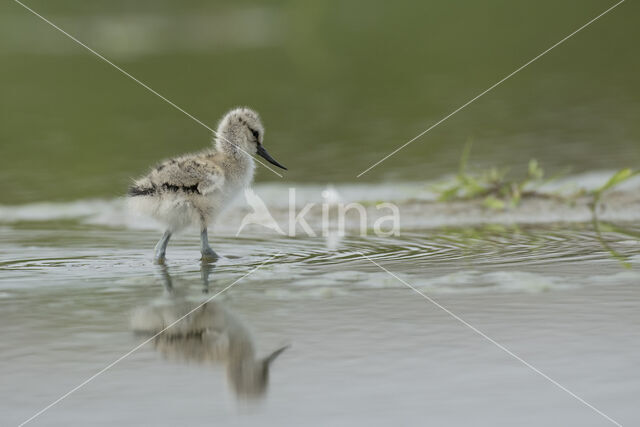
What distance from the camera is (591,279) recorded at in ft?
17.1

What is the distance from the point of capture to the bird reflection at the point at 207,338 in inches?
148

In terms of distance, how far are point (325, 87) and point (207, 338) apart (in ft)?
33.6

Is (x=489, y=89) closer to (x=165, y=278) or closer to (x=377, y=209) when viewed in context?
(x=377, y=209)

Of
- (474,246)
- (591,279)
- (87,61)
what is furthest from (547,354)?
(87,61)

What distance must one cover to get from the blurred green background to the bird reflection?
14.5ft

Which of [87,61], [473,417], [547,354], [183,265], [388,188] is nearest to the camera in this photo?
[473,417]

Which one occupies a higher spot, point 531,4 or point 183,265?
point 531,4

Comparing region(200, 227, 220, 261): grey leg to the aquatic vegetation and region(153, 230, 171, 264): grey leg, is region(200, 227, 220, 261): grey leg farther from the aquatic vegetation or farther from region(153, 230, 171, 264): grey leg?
the aquatic vegetation

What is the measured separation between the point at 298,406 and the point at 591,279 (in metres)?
2.33

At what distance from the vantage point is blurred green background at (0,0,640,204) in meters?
10.2

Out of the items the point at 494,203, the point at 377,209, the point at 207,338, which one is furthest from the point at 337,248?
the point at 207,338

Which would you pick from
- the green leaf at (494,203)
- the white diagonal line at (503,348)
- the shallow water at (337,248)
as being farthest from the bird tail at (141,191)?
the green leaf at (494,203)

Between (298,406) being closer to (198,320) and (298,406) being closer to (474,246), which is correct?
(198,320)

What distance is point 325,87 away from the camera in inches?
563
